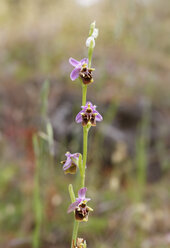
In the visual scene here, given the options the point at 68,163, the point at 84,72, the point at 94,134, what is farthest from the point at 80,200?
the point at 94,134

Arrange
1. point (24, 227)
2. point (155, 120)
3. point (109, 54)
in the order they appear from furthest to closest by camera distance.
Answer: point (109, 54) < point (155, 120) < point (24, 227)

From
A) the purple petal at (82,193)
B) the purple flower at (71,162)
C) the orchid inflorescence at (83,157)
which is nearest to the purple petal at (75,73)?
the orchid inflorescence at (83,157)

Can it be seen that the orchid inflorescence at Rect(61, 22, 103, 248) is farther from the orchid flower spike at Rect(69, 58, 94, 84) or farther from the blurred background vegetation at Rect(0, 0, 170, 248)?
the blurred background vegetation at Rect(0, 0, 170, 248)

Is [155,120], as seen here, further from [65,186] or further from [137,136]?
[65,186]

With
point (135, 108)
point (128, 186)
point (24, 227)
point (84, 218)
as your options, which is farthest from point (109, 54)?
point (84, 218)

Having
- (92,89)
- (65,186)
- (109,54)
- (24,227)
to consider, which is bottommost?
(24,227)

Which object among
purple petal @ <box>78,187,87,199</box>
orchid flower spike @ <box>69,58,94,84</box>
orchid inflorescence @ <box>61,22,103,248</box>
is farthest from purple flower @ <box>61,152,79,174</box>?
orchid flower spike @ <box>69,58,94,84</box>

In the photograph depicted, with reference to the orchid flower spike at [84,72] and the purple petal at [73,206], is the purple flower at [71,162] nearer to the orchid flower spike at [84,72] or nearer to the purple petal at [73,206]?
the purple petal at [73,206]

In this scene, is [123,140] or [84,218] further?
[123,140]
